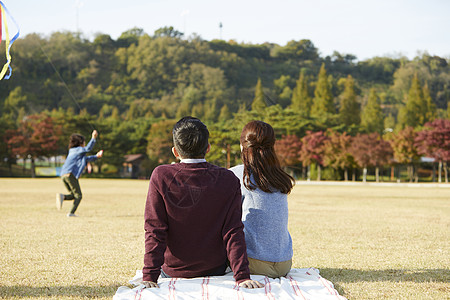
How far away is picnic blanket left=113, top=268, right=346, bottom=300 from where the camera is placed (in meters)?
3.16

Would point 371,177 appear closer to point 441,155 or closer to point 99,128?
point 441,155

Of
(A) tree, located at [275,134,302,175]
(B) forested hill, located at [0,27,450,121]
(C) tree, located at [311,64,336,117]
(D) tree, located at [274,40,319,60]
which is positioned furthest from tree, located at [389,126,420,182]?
(D) tree, located at [274,40,319,60]

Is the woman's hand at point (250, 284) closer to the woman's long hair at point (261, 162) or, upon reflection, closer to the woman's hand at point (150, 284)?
the woman's hand at point (150, 284)

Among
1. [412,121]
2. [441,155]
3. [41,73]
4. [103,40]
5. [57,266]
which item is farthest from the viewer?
[103,40]

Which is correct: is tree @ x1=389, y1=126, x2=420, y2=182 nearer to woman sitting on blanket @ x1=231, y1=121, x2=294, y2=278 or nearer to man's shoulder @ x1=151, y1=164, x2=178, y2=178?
woman sitting on blanket @ x1=231, y1=121, x2=294, y2=278

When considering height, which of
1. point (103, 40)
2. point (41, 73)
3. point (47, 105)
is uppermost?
point (103, 40)

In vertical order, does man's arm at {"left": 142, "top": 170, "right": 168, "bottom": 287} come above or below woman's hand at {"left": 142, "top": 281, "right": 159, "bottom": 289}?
above

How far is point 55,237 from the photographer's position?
269 inches

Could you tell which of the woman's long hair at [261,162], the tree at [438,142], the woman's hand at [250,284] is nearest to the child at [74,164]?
the woman's long hair at [261,162]

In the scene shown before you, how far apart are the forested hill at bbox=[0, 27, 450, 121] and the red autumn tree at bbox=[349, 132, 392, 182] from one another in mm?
31889

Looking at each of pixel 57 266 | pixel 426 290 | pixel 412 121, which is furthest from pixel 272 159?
pixel 412 121

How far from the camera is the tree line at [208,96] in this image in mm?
48688

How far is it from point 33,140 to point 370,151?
110ft

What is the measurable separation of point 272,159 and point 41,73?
9672 cm
